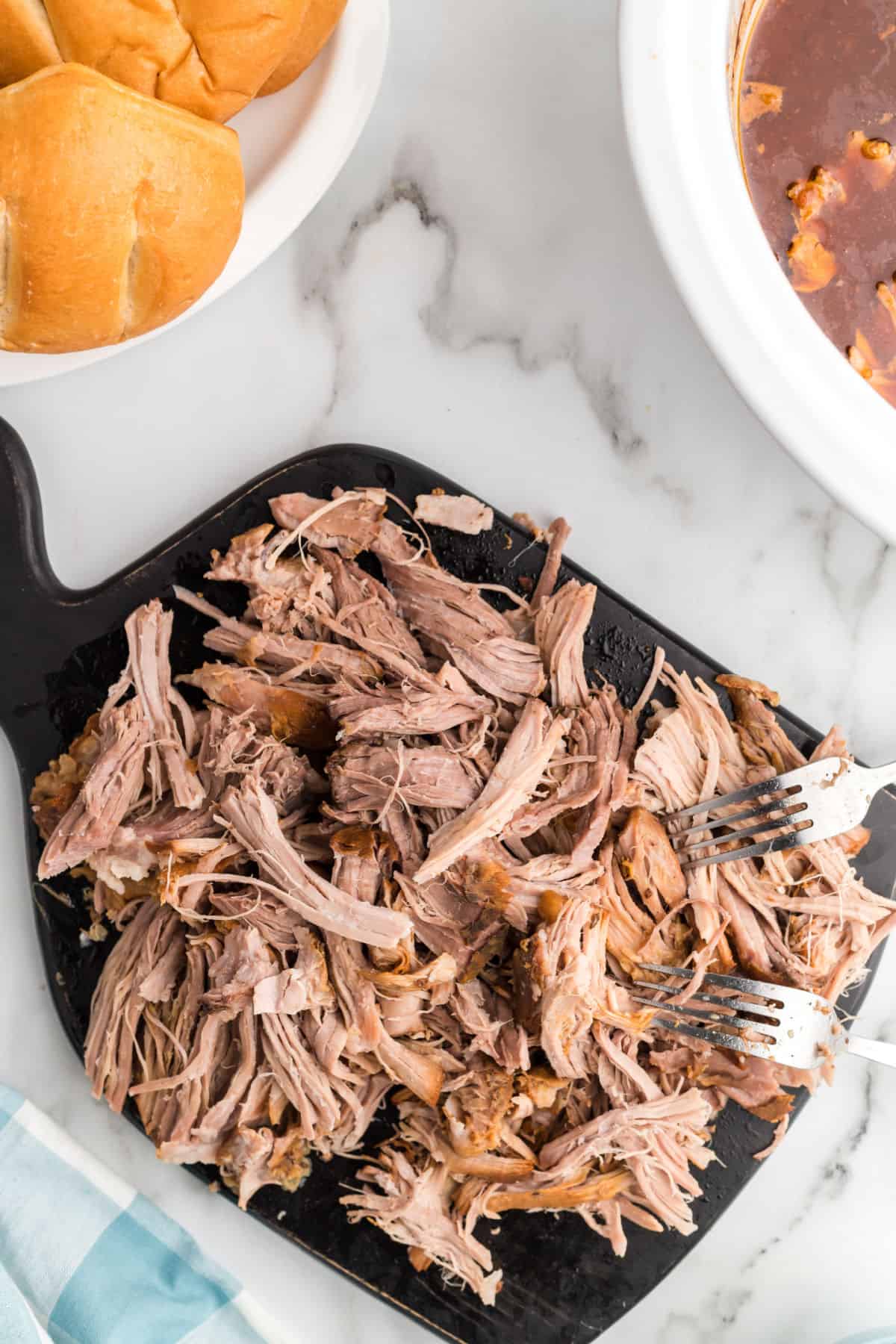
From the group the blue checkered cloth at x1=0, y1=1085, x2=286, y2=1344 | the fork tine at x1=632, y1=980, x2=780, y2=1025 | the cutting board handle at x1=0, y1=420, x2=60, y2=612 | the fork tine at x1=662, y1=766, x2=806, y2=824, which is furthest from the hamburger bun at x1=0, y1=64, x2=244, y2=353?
the blue checkered cloth at x1=0, y1=1085, x2=286, y2=1344

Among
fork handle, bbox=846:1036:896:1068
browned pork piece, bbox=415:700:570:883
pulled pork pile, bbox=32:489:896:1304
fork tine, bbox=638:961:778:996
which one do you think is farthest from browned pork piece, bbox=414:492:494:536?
fork handle, bbox=846:1036:896:1068

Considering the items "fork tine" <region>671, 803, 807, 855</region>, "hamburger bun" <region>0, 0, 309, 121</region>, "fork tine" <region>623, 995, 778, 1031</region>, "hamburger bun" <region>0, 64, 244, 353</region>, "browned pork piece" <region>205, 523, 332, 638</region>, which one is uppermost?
"hamburger bun" <region>0, 0, 309, 121</region>

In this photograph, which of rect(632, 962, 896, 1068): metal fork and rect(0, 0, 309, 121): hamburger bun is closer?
rect(0, 0, 309, 121): hamburger bun

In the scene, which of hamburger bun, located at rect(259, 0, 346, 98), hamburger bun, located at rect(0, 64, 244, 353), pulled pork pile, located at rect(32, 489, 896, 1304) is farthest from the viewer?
pulled pork pile, located at rect(32, 489, 896, 1304)

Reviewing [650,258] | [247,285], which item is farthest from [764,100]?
[247,285]

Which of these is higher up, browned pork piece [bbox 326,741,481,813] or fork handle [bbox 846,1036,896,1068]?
browned pork piece [bbox 326,741,481,813]

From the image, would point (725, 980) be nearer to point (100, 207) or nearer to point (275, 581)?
point (275, 581)

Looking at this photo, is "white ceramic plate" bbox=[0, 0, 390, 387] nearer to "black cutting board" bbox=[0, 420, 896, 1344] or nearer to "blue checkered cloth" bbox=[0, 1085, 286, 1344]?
"black cutting board" bbox=[0, 420, 896, 1344]

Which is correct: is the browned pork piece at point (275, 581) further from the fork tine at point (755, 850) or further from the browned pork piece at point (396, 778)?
the fork tine at point (755, 850)

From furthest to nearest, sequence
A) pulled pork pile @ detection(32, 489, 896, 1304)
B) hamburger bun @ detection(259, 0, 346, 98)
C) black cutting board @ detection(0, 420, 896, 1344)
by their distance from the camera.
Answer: black cutting board @ detection(0, 420, 896, 1344), pulled pork pile @ detection(32, 489, 896, 1304), hamburger bun @ detection(259, 0, 346, 98)
